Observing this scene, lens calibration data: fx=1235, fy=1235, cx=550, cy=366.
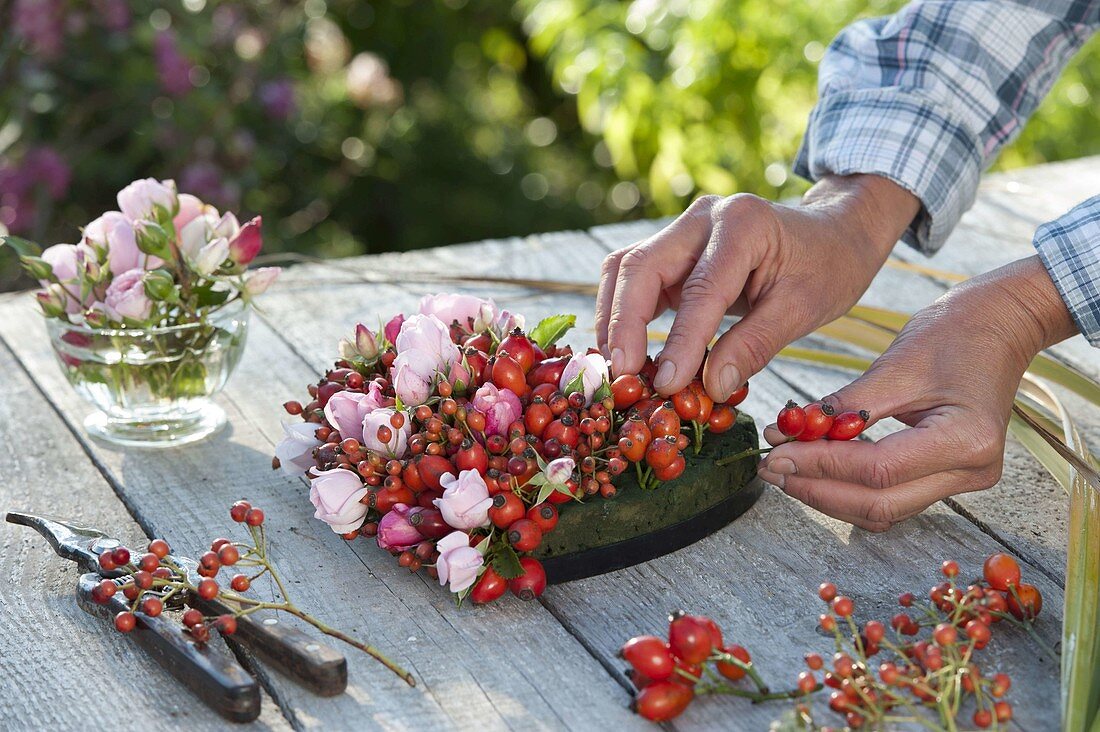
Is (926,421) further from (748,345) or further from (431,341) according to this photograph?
(431,341)

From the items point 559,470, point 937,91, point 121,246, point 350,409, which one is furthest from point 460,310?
point 937,91

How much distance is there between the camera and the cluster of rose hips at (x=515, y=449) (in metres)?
1.06

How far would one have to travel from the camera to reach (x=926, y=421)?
114 cm

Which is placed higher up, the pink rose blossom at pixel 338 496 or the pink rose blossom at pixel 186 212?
the pink rose blossom at pixel 186 212

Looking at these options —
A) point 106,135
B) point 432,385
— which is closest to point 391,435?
point 432,385

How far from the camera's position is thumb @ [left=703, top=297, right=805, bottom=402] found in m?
1.20

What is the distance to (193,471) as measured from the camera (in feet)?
4.37

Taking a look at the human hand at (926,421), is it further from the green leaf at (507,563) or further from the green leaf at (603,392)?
the green leaf at (507,563)

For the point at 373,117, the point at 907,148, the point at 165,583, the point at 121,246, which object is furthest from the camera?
the point at 373,117

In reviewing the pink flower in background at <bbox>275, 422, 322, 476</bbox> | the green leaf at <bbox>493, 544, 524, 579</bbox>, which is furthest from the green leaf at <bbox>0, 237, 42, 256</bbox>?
the green leaf at <bbox>493, 544, 524, 579</bbox>

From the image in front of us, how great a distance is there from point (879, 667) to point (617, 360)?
0.40m

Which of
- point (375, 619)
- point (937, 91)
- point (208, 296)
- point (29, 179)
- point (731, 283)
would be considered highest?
point (937, 91)

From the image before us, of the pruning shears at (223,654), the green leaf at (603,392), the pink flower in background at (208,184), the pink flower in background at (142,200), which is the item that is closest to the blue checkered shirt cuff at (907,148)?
the green leaf at (603,392)

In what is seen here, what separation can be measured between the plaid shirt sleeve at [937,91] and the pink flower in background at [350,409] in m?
0.73
